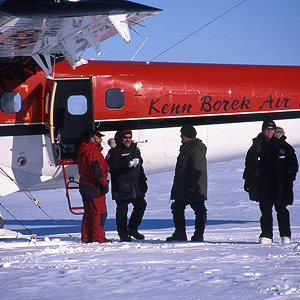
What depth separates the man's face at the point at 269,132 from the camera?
6.65 meters

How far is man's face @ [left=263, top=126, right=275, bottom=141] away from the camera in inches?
262

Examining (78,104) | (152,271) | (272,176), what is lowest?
A: (152,271)

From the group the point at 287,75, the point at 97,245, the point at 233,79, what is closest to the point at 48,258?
the point at 97,245

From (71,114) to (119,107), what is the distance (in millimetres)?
795

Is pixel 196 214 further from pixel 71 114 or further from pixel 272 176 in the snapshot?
pixel 71 114

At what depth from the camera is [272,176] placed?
6.62 metres

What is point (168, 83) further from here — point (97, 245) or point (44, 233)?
point (44, 233)

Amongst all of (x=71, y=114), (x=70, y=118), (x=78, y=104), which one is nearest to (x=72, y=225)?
(x=70, y=118)

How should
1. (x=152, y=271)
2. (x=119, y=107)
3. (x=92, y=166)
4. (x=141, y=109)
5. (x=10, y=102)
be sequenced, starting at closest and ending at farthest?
(x=152, y=271)
(x=92, y=166)
(x=10, y=102)
(x=119, y=107)
(x=141, y=109)

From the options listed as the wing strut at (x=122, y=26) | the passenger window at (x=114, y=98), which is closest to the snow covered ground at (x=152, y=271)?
the passenger window at (x=114, y=98)

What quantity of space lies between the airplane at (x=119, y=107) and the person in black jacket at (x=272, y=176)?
1.86 metres

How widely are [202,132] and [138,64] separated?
1.60 m

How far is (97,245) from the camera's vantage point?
6629 millimetres

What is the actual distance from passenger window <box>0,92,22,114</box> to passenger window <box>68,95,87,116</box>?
802mm
